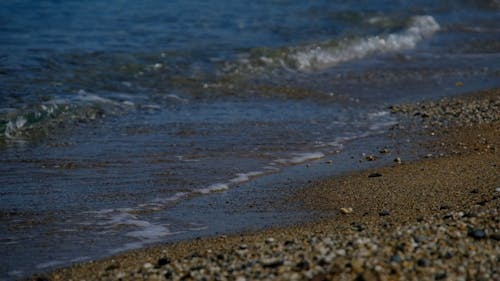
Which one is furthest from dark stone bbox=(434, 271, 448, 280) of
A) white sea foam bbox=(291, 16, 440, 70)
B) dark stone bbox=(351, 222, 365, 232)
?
white sea foam bbox=(291, 16, 440, 70)

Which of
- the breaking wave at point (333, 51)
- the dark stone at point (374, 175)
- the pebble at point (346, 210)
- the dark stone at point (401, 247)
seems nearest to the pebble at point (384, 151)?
the dark stone at point (374, 175)

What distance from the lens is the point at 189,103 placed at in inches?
415

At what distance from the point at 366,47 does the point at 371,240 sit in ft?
36.1

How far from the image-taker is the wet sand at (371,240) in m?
4.25

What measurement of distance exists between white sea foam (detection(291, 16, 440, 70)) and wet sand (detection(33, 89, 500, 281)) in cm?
650

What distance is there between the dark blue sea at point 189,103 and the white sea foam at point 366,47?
0.05 m

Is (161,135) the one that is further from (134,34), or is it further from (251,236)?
(134,34)

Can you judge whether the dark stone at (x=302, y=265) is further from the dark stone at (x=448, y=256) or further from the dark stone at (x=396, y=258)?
the dark stone at (x=448, y=256)

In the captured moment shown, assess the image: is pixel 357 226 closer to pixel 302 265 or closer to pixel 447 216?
pixel 447 216

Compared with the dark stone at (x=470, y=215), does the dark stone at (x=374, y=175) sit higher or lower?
lower

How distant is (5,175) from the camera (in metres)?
7.14

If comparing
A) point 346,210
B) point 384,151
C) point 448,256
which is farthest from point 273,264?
point 384,151

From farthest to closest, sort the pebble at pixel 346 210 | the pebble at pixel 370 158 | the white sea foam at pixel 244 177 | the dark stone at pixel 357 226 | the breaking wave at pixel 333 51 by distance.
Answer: the breaking wave at pixel 333 51
the pebble at pixel 370 158
the white sea foam at pixel 244 177
the pebble at pixel 346 210
the dark stone at pixel 357 226

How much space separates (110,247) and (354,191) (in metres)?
2.06
